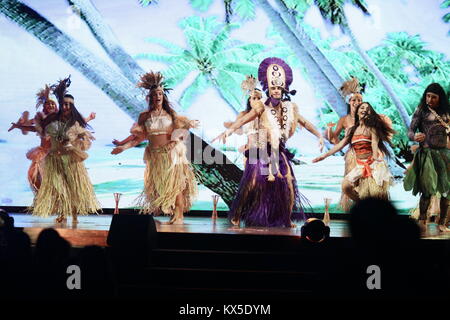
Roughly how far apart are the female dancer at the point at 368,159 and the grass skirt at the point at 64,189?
2683 millimetres

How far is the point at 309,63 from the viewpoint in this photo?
368 inches

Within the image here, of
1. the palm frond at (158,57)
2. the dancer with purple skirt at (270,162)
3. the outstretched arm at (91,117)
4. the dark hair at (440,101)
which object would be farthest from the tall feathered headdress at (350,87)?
the outstretched arm at (91,117)

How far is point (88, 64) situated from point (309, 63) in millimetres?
2888

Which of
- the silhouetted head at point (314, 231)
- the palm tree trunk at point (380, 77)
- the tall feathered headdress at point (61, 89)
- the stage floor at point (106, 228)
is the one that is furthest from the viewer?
the palm tree trunk at point (380, 77)

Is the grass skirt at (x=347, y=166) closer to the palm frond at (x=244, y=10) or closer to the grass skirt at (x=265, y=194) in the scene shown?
the grass skirt at (x=265, y=194)

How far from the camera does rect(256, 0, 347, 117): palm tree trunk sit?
30.4 ft

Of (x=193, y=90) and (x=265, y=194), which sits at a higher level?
(x=193, y=90)

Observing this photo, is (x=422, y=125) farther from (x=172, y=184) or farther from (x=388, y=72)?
(x=172, y=184)

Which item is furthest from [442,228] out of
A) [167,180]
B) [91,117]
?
[91,117]

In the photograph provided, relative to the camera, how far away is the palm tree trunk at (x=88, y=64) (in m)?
9.40

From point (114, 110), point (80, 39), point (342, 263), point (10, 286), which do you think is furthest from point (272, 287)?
point (80, 39)

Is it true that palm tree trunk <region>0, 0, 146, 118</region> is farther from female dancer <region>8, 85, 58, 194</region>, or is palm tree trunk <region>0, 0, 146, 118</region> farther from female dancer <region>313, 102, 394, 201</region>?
female dancer <region>313, 102, 394, 201</region>

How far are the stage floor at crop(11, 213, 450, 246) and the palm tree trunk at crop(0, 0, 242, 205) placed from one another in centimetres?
50

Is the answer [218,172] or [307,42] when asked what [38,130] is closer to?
[218,172]
